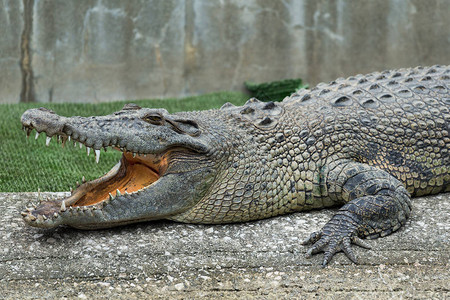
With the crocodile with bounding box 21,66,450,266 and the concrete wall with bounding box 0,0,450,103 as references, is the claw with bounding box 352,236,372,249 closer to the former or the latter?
the crocodile with bounding box 21,66,450,266

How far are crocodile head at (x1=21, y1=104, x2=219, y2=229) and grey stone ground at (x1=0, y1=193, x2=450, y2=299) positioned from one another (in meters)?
0.16

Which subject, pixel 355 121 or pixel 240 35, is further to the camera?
pixel 240 35

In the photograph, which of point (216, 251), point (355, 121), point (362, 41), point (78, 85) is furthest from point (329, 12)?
point (216, 251)

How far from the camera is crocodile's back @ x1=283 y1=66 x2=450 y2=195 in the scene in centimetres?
374

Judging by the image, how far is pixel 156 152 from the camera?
3311mm

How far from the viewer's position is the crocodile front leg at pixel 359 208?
3207mm

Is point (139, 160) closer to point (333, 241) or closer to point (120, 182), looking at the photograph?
point (120, 182)

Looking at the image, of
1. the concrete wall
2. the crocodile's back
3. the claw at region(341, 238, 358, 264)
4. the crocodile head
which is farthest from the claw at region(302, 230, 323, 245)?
the concrete wall

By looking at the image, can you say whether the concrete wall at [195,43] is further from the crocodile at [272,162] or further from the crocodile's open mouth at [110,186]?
the crocodile's open mouth at [110,186]

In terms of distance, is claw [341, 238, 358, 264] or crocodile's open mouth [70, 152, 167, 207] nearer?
claw [341, 238, 358, 264]

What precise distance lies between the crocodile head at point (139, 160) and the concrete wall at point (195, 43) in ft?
14.9

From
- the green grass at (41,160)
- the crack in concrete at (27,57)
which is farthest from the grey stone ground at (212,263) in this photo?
the crack in concrete at (27,57)

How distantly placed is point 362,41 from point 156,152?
20.3 ft

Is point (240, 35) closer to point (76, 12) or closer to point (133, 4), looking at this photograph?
point (133, 4)
